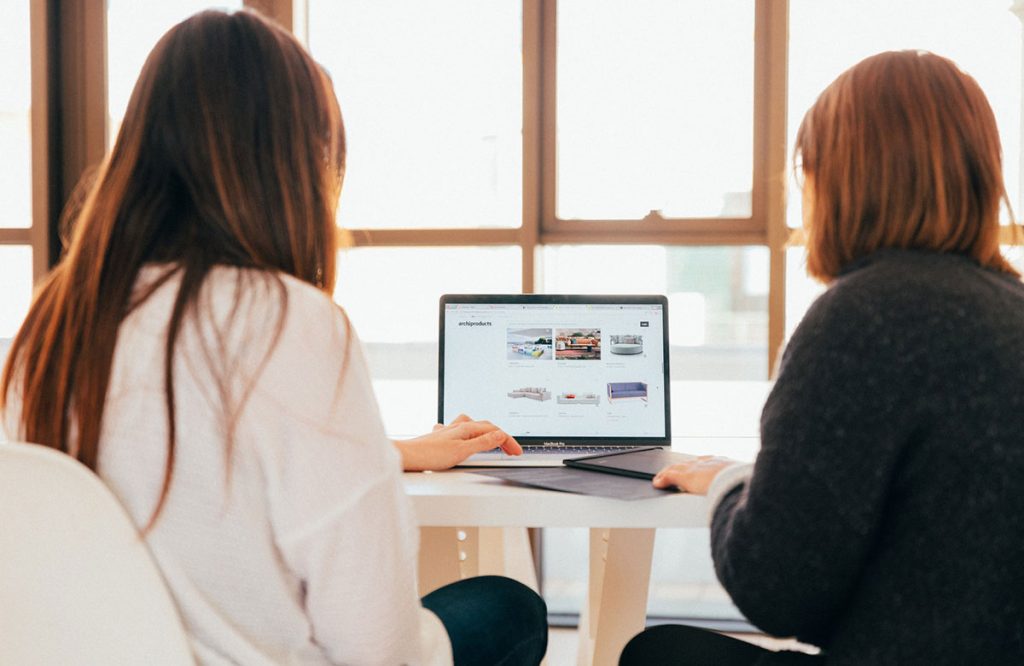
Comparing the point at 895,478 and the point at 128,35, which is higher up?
the point at 128,35

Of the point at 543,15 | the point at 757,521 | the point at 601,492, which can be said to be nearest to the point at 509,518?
the point at 601,492

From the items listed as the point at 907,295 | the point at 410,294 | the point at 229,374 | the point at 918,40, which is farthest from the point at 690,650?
the point at 918,40

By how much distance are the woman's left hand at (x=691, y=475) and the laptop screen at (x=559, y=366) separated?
1.48 ft

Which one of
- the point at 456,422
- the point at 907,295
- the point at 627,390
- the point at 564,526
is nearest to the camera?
the point at 907,295

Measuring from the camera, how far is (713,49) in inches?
106

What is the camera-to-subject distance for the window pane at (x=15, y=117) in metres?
2.78

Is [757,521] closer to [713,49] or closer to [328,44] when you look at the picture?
[713,49]

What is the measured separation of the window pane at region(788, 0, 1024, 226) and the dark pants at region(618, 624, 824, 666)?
5.59 ft

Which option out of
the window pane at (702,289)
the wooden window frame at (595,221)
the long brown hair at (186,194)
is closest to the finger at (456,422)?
the long brown hair at (186,194)

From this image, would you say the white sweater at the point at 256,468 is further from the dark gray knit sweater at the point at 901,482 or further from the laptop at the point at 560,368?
the laptop at the point at 560,368

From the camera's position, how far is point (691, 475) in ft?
4.08

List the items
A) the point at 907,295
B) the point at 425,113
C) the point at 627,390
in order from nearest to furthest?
the point at 907,295
the point at 627,390
the point at 425,113

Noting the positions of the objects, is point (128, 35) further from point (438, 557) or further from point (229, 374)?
point (229, 374)

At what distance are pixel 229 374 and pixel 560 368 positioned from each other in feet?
3.35
